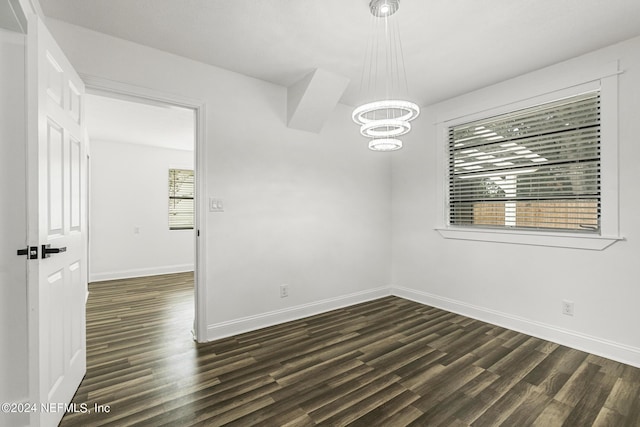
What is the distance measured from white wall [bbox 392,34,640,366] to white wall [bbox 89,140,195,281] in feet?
15.0

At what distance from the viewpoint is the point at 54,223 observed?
1719 mm

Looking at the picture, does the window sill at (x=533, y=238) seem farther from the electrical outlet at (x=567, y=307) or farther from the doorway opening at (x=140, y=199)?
the doorway opening at (x=140, y=199)

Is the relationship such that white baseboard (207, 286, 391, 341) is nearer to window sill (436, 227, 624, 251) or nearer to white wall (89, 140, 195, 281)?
window sill (436, 227, 624, 251)

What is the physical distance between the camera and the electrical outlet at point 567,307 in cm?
281

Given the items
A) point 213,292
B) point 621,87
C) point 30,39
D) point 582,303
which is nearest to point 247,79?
point 30,39

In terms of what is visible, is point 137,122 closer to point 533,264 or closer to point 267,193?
point 267,193

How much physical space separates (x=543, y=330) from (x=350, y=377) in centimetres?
207

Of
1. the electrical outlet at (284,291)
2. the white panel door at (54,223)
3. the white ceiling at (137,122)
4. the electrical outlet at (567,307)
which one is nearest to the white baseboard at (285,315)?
the electrical outlet at (284,291)

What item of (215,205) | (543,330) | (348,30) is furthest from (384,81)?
(543,330)

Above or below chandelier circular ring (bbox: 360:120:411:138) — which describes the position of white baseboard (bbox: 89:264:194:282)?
below

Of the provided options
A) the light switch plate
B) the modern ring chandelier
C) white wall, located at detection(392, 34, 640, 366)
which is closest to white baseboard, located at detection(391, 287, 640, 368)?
white wall, located at detection(392, 34, 640, 366)

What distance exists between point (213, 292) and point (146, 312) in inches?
57.0

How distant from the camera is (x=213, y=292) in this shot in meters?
2.96

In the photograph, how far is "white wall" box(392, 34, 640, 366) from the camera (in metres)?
2.50
